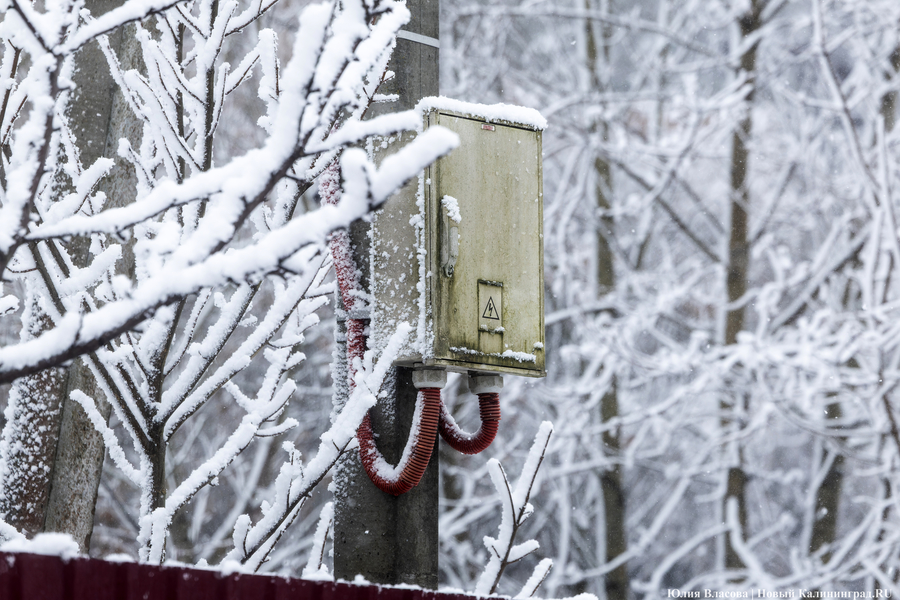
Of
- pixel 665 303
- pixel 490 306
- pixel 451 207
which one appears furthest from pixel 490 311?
pixel 665 303

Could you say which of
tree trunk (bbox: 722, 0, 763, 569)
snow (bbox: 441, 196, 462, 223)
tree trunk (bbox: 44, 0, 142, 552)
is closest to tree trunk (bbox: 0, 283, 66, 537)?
tree trunk (bbox: 44, 0, 142, 552)

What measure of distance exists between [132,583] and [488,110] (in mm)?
1607

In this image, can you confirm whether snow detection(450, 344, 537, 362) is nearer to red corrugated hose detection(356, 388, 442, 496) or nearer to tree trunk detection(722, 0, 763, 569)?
red corrugated hose detection(356, 388, 442, 496)

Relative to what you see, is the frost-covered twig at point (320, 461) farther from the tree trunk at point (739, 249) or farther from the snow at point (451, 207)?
the tree trunk at point (739, 249)

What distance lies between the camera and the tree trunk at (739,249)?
8.58 m

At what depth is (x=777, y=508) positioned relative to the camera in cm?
1092

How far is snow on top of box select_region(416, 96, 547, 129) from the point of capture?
8.50ft

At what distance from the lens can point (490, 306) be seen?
2.61 metres

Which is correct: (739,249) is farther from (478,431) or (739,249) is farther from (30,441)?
(30,441)

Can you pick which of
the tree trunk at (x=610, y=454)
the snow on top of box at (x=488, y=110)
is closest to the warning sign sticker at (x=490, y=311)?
the snow on top of box at (x=488, y=110)

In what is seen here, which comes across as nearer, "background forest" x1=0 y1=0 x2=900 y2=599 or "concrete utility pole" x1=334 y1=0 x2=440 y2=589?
"concrete utility pole" x1=334 y1=0 x2=440 y2=589

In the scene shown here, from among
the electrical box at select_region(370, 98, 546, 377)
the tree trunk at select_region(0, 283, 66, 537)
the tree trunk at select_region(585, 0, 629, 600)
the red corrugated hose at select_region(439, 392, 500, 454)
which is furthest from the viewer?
the tree trunk at select_region(585, 0, 629, 600)

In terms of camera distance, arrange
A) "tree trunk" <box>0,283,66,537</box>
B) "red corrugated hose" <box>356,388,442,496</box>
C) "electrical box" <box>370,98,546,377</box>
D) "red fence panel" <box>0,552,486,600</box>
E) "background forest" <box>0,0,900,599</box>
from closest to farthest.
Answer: "red fence panel" <box>0,552,486,600</box> → "red corrugated hose" <box>356,388,442,496</box> → "electrical box" <box>370,98,546,377</box> → "tree trunk" <box>0,283,66,537</box> → "background forest" <box>0,0,900,599</box>

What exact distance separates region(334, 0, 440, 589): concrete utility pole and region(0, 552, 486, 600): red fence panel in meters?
0.62
